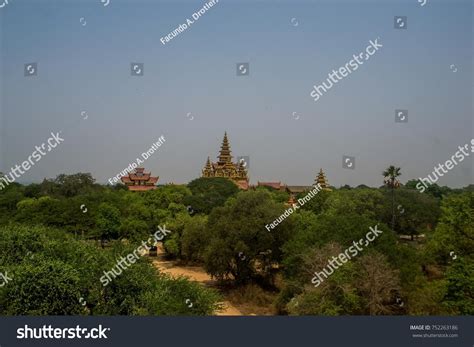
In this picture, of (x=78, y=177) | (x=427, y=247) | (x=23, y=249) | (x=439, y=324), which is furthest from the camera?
(x=78, y=177)

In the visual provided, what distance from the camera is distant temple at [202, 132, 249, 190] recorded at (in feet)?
257

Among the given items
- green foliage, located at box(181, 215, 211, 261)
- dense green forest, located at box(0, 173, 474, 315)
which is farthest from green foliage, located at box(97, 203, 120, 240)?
green foliage, located at box(181, 215, 211, 261)

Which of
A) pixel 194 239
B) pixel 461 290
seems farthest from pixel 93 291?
pixel 194 239

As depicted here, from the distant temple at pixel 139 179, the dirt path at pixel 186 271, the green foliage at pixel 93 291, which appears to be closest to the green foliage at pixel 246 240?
the dirt path at pixel 186 271

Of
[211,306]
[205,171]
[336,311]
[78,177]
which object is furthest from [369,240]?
[205,171]

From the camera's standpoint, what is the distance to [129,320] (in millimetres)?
12836

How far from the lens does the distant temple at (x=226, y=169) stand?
78.4 metres

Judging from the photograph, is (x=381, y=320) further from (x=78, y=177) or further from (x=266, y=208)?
(x=78, y=177)

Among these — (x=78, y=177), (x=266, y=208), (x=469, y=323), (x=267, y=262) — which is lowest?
(x=469, y=323)

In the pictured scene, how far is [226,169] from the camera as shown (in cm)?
7875

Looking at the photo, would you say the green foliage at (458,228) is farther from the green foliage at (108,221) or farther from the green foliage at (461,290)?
the green foliage at (108,221)

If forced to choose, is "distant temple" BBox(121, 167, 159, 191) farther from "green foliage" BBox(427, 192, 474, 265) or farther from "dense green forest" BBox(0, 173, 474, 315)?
"green foliage" BBox(427, 192, 474, 265)

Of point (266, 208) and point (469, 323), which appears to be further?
point (266, 208)

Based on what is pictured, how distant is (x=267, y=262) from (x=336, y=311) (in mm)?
11033
